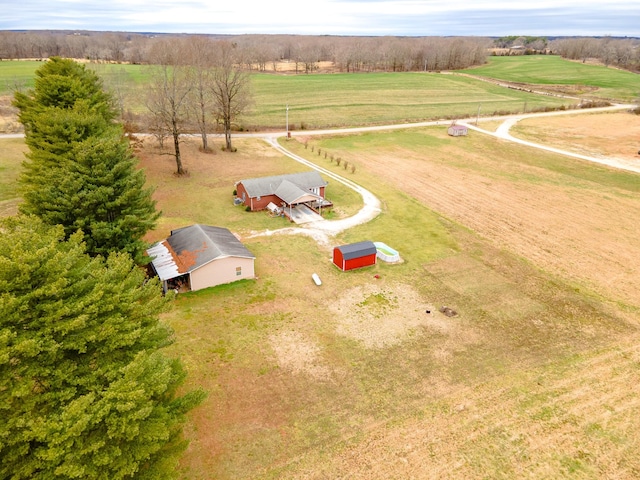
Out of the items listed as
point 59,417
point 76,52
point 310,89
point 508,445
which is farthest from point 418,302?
point 76,52

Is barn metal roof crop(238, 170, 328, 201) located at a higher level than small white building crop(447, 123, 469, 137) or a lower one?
lower

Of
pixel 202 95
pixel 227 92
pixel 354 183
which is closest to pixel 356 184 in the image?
pixel 354 183

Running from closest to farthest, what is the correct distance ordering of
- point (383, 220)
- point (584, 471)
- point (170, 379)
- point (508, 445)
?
point (170, 379) < point (584, 471) < point (508, 445) < point (383, 220)

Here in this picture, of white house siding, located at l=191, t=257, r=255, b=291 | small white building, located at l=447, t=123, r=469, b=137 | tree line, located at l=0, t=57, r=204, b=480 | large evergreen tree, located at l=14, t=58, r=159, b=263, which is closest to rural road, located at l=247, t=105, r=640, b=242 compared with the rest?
small white building, located at l=447, t=123, r=469, b=137

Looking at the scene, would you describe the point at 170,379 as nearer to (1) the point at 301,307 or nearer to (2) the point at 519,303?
(1) the point at 301,307

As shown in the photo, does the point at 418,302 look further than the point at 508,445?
Yes

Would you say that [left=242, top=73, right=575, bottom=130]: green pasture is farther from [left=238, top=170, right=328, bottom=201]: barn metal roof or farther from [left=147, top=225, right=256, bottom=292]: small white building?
[left=147, top=225, right=256, bottom=292]: small white building
